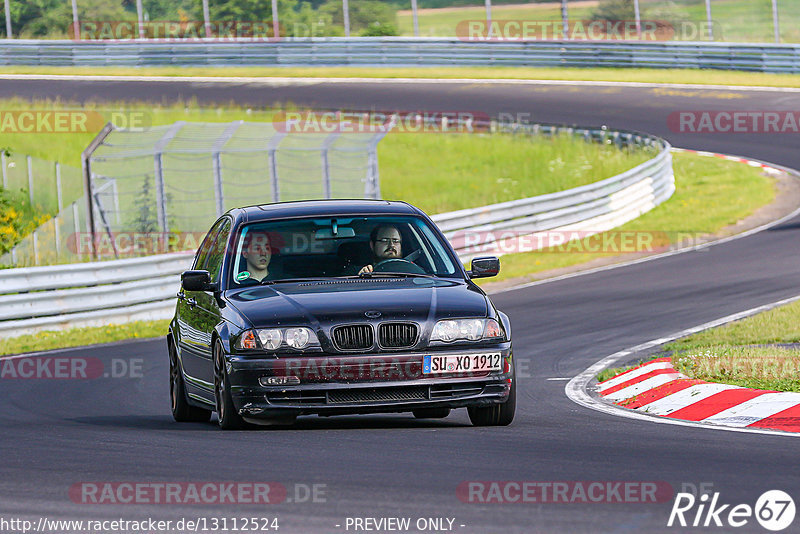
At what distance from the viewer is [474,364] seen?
8.49m

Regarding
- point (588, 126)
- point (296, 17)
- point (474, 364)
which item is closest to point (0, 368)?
point (474, 364)

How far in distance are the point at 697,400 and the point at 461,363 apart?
2.20 m

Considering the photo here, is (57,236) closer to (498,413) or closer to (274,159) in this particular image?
(274,159)

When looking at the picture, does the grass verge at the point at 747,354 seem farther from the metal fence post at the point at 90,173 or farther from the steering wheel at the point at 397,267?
the metal fence post at the point at 90,173

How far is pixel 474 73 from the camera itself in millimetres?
46656

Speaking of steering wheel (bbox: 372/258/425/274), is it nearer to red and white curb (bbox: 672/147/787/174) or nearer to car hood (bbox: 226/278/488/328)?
car hood (bbox: 226/278/488/328)

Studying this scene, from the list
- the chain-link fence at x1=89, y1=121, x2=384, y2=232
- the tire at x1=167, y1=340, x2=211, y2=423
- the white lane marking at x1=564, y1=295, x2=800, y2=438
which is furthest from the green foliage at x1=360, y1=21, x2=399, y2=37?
the tire at x1=167, y1=340, x2=211, y2=423

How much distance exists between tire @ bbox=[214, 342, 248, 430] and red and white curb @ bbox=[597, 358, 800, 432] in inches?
116

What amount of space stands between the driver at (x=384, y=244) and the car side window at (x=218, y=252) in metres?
1.07

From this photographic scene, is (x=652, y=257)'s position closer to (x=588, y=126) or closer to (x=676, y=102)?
(x=588, y=126)

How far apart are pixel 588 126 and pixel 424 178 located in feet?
16.3

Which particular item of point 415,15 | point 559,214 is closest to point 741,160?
point 559,214

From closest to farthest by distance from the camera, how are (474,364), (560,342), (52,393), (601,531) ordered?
(601,531)
(474,364)
(52,393)
(560,342)

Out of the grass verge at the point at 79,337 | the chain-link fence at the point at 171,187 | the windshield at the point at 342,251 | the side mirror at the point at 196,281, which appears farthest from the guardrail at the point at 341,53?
the side mirror at the point at 196,281
